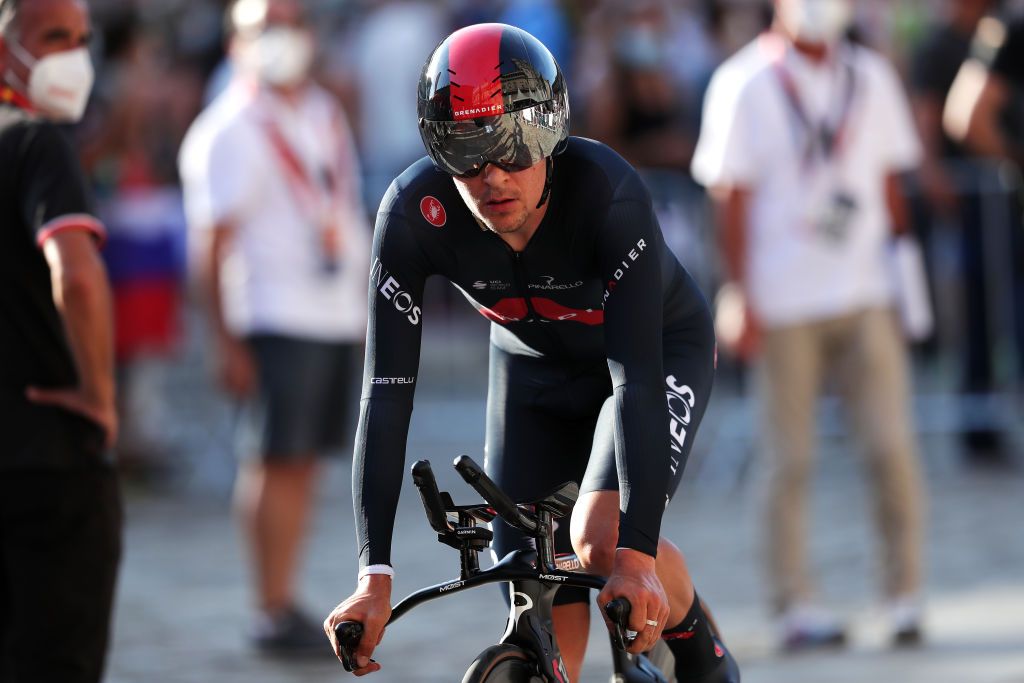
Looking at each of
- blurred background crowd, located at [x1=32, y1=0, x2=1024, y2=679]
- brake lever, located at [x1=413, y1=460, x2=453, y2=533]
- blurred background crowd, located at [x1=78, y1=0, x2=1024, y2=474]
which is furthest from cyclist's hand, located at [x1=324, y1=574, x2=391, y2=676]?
blurred background crowd, located at [x1=78, y1=0, x2=1024, y2=474]

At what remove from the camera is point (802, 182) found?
25.3ft

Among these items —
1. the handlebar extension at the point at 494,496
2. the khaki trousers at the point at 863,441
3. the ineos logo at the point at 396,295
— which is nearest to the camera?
the handlebar extension at the point at 494,496

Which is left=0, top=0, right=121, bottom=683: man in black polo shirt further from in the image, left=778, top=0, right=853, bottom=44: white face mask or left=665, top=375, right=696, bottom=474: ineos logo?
left=778, top=0, right=853, bottom=44: white face mask

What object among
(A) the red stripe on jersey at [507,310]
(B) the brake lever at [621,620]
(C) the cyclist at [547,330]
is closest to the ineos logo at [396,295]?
Answer: (C) the cyclist at [547,330]

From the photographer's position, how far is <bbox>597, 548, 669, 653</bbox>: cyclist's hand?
3854mm

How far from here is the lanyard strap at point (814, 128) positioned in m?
7.68

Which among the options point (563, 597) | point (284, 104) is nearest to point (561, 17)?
point (284, 104)

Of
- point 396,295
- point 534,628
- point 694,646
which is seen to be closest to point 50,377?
point 396,295

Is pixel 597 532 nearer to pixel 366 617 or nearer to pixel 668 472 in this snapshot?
pixel 668 472

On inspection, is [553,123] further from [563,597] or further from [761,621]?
[761,621]

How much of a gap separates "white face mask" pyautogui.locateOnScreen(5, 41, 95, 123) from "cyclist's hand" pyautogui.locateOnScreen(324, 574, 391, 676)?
6.84 feet

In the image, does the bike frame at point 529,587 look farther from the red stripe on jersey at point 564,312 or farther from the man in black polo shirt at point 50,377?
the man in black polo shirt at point 50,377

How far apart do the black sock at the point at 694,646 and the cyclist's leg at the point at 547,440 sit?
311 millimetres

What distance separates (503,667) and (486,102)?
1.32 meters
